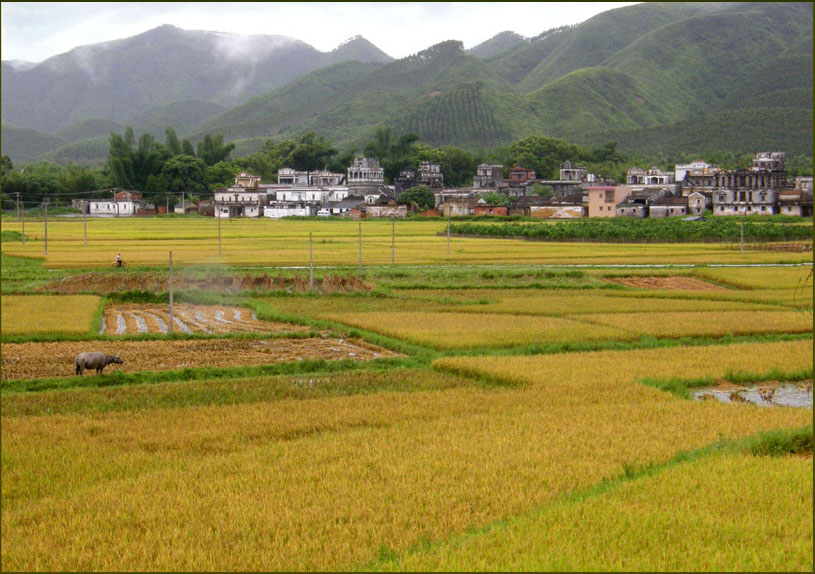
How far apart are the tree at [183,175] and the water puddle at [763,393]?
79298 mm

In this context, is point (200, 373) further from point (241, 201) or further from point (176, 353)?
point (241, 201)

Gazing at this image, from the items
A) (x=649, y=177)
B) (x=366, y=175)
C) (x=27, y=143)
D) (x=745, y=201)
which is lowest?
(x=745, y=201)

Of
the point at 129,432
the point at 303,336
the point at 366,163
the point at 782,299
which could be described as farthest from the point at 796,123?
the point at 129,432

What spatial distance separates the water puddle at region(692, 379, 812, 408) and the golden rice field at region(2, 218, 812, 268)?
75.0ft

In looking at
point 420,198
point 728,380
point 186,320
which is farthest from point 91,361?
point 420,198

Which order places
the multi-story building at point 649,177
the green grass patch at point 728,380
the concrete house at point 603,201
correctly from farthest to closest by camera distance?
the multi-story building at point 649,177
the concrete house at point 603,201
the green grass patch at point 728,380

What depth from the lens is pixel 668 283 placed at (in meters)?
30.0

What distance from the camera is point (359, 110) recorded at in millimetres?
167000

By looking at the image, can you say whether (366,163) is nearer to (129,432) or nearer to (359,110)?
(359,110)

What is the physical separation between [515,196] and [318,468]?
78342 mm

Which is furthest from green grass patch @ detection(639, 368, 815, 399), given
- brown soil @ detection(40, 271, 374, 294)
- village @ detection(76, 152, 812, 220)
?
village @ detection(76, 152, 812, 220)

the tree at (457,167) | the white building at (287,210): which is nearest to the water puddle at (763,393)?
the white building at (287,210)

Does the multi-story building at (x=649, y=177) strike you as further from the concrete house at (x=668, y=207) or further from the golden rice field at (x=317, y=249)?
the golden rice field at (x=317, y=249)

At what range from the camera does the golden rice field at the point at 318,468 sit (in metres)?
6.47
